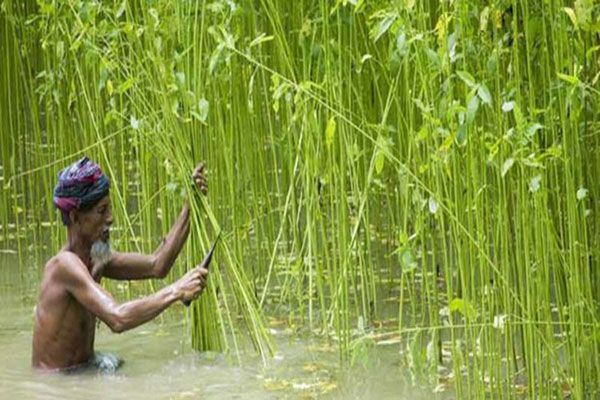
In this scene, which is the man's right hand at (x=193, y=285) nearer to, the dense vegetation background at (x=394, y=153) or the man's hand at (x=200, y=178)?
the dense vegetation background at (x=394, y=153)

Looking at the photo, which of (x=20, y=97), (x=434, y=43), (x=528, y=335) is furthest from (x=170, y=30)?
(x=20, y=97)

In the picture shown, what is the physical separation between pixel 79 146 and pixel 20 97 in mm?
897

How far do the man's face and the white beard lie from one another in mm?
25

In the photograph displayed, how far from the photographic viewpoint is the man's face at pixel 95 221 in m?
5.64

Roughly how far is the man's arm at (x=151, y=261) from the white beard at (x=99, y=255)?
0.21 ft

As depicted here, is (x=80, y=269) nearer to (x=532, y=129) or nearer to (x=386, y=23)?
(x=386, y=23)

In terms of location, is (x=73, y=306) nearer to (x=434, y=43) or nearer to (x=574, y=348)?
(x=434, y=43)

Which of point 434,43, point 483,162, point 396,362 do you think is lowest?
point 396,362

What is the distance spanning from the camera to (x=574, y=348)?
452cm

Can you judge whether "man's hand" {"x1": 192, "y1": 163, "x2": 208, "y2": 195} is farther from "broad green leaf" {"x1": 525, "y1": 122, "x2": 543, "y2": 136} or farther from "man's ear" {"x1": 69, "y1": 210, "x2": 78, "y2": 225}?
"broad green leaf" {"x1": 525, "y1": 122, "x2": 543, "y2": 136}

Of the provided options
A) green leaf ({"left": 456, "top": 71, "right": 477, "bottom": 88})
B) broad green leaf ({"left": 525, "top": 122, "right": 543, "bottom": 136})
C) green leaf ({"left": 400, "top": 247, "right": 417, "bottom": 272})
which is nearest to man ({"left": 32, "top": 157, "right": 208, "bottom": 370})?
green leaf ({"left": 400, "top": 247, "right": 417, "bottom": 272})

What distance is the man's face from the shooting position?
5641 mm

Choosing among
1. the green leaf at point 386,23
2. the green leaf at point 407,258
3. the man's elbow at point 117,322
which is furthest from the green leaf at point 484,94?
the man's elbow at point 117,322

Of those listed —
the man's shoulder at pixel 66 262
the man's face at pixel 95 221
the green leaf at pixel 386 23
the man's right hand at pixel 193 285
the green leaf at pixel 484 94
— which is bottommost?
the man's right hand at pixel 193 285
